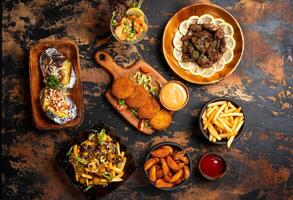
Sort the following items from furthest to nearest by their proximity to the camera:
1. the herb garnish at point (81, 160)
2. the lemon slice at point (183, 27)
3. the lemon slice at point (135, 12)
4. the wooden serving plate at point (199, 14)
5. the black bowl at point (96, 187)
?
1. the lemon slice at point (183, 27)
2. the wooden serving plate at point (199, 14)
3. the lemon slice at point (135, 12)
4. the black bowl at point (96, 187)
5. the herb garnish at point (81, 160)

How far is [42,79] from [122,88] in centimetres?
87

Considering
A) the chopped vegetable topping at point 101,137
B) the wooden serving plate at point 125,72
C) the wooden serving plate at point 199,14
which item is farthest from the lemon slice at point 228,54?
the chopped vegetable topping at point 101,137

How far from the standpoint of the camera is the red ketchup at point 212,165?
5.34m

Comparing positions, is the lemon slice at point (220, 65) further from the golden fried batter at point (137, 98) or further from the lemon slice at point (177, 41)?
the golden fried batter at point (137, 98)

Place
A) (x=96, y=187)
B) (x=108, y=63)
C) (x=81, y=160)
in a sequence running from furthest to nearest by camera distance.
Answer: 1. (x=108, y=63)
2. (x=96, y=187)
3. (x=81, y=160)

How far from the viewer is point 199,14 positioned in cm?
550

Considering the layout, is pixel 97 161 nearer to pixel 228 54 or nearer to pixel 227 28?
pixel 228 54

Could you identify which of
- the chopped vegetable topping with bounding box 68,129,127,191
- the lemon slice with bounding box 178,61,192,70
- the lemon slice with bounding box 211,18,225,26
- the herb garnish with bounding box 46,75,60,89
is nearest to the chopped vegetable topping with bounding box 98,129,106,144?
the chopped vegetable topping with bounding box 68,129,127,191

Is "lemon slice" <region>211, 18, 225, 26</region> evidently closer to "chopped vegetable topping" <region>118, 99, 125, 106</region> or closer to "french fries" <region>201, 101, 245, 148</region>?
"french fries" <region>201, 101, 245, 148</region>

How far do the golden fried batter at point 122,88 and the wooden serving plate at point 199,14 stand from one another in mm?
508

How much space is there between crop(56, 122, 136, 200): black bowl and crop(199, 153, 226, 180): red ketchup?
0.76 metres

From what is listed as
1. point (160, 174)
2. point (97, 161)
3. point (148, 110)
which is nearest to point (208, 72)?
point (148, 110)

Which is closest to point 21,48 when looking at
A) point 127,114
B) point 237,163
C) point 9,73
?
point 9,73

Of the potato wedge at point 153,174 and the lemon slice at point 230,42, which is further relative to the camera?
the lemon slice at point 230,42
